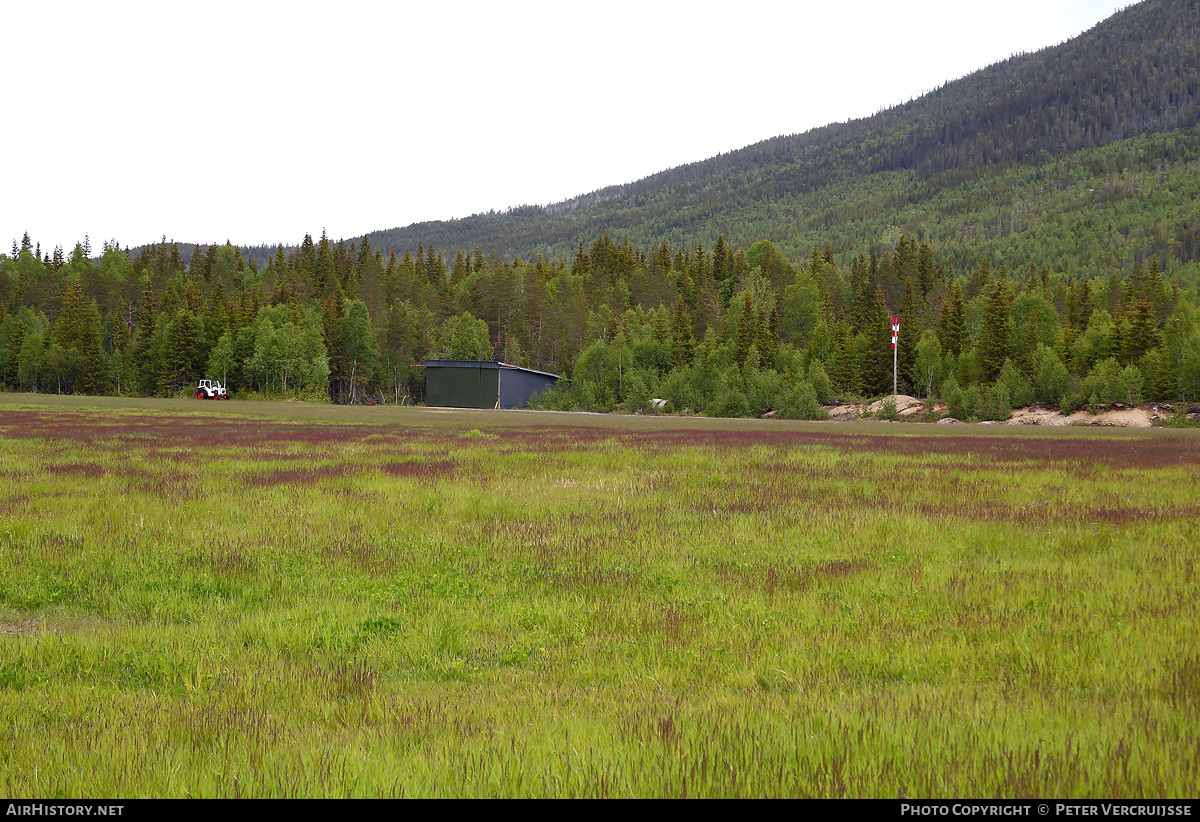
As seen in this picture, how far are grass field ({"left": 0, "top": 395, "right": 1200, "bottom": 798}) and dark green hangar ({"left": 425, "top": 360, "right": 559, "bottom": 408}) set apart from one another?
86.5 meters

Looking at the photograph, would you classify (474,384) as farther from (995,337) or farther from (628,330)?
(995,337)

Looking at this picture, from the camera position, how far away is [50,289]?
6629 inches

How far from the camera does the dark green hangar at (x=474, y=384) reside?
345 ft

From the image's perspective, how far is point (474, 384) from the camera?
106250mm

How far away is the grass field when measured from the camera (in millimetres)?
4637

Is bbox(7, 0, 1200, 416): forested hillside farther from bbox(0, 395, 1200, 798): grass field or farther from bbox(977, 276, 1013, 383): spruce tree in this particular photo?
bbox(0, 395, 1200, 798): grass field

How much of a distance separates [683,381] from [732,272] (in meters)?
70.7

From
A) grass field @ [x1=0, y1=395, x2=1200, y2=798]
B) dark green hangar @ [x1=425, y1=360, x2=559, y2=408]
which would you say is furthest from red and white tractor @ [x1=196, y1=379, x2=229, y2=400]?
grass field @ [x1=0, y1=395, x2=1200, y2=798]

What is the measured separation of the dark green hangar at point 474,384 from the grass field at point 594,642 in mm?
86479

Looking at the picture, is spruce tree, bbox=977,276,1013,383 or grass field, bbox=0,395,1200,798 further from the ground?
spruce tree, bbox=977,276,1013,383

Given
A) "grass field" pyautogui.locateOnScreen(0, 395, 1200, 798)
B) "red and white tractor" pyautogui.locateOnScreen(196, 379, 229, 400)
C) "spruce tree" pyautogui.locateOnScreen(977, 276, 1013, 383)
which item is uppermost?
"spruce tree" pyautogui.locateOnScreen(977, 276, 1013, 383)

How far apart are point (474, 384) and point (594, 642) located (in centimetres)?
10022

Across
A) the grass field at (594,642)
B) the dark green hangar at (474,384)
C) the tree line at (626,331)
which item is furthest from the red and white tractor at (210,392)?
the grass field at (594,642)

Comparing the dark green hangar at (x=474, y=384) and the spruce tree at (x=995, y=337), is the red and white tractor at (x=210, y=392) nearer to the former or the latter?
the dark green hangar at (x=474, y=384)
